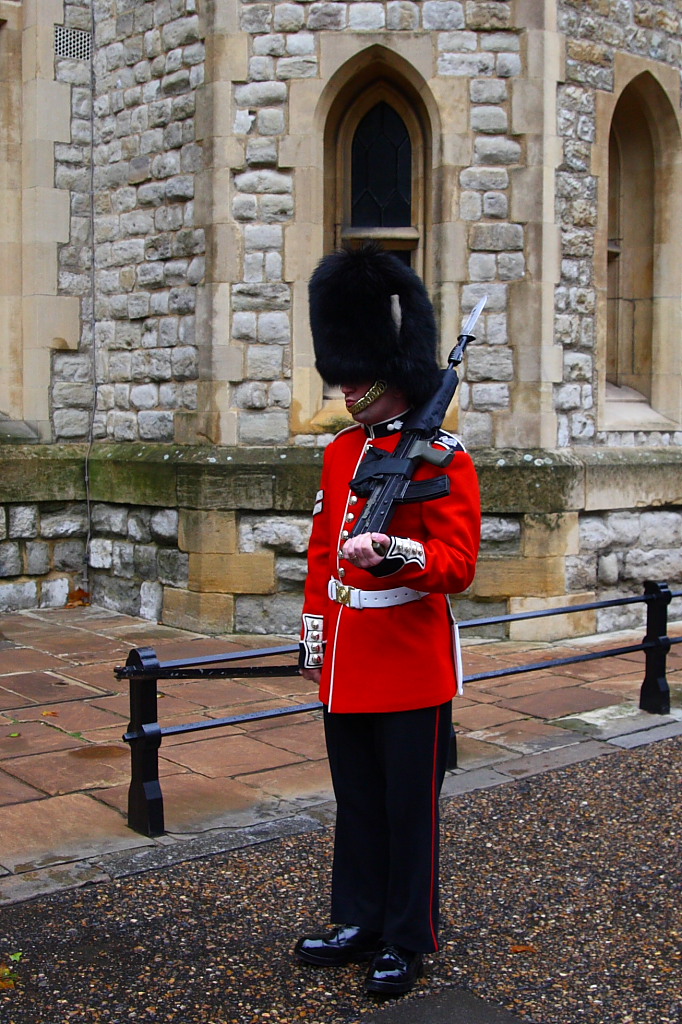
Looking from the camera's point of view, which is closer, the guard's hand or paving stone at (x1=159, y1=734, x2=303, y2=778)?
the guard's hand

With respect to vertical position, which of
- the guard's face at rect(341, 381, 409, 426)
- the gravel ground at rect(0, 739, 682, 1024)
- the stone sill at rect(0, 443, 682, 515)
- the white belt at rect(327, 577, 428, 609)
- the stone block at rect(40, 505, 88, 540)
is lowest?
the gravel ground at rect(0, 739, 682, 1024)

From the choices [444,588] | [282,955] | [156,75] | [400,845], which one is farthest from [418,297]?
[156,75]

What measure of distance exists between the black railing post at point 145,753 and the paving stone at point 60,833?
0.07 meters

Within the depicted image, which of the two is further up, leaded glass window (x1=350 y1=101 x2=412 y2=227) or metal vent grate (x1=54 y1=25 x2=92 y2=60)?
metal vent grate (x1=54 y1=25 x2=92 y2=60)

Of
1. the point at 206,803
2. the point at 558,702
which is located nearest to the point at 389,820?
the point at 206,803

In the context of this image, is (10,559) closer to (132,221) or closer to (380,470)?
(132,221)

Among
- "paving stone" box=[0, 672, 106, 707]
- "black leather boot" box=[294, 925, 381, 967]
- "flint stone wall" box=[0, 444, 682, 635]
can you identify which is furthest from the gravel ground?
"flint stone wall" box=[0, 444, 682, 635]

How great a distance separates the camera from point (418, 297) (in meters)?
3.39

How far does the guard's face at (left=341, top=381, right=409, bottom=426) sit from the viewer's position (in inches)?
129

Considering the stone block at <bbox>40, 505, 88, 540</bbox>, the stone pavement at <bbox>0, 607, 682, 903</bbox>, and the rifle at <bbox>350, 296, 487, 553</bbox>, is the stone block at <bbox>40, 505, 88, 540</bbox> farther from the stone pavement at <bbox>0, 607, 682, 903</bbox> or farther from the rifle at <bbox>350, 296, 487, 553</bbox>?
the rifle at <bbox>350, 296, 487, 553</bbox>

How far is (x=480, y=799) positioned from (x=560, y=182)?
4649 mm

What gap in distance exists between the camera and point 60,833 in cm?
432

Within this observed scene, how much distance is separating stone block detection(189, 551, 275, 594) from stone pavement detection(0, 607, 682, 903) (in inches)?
13.5

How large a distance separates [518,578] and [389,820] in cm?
463
